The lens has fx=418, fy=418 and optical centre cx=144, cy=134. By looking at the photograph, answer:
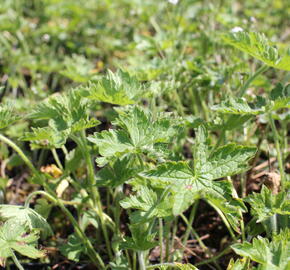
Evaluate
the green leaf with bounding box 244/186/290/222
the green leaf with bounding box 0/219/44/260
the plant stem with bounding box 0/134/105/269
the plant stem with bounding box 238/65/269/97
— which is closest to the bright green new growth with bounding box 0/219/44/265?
Result: the green leaf with bounding box 0/219/44/260

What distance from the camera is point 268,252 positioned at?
1.37 metres

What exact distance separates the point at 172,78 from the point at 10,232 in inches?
46.8

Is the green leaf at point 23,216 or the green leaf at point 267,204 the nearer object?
the green leaf at point 267,204

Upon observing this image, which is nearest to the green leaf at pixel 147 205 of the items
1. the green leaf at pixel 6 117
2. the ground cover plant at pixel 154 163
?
the ground cover plant at pixel 154 163

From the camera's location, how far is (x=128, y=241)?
1.62 metres

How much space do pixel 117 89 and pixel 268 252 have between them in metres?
0.84

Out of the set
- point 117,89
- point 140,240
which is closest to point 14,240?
point 140,240

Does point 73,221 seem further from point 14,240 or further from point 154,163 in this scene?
point 154,163

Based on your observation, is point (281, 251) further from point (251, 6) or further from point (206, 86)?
point (251, 6)

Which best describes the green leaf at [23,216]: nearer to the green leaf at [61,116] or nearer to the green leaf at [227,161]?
the green leaf at [61,116]

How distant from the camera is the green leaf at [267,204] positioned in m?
1.52

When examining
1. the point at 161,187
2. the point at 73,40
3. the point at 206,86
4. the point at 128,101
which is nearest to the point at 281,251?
the point at 161,187

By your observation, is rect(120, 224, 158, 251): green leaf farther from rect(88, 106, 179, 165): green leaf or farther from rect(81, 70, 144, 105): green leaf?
rect(81, 70, 144, 105): green leaf

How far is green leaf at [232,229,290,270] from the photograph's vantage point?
134 cm
